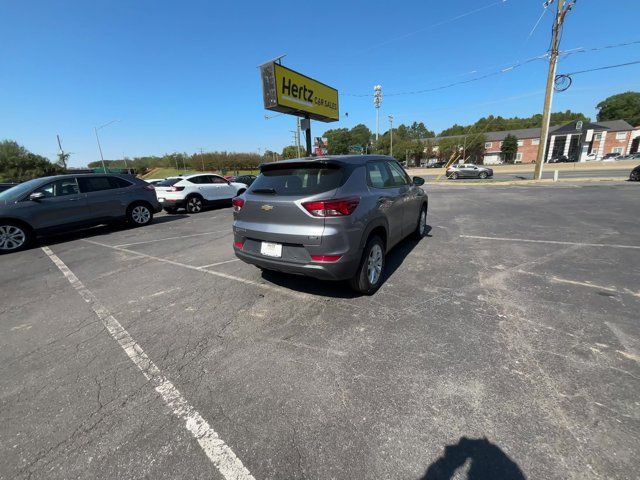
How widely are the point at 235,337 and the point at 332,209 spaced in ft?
5.49

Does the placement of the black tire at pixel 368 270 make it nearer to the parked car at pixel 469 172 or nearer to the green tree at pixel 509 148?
the parked car at pixel 469 172

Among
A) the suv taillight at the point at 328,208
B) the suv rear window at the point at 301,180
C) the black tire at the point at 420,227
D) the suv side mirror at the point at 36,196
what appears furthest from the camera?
the suv side mirror at the point at 36,196

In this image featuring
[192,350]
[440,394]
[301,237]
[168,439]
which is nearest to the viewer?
[168,439]

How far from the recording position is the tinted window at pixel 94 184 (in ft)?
26.2

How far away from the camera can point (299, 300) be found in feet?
12.3

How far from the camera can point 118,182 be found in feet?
29.2

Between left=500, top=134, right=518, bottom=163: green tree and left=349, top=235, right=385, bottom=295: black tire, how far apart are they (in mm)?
79484

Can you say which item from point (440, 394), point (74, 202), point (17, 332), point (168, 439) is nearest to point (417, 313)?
point (440, 394)

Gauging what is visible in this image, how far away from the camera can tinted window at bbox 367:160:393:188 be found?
400 cm

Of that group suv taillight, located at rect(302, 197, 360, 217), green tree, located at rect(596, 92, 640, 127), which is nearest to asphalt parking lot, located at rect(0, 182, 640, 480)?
suv taillight, located at rect(302, 197, 360, 217)

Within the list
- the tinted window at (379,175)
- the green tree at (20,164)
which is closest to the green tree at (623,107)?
the tinted window at (379,175)

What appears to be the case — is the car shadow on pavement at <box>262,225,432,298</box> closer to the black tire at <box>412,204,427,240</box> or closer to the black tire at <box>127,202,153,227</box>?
the black tire at <box>412,204,427,240</box>

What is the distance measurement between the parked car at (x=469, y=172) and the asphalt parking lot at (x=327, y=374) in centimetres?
2848

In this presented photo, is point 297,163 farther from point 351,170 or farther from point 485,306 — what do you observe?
point 485,306
